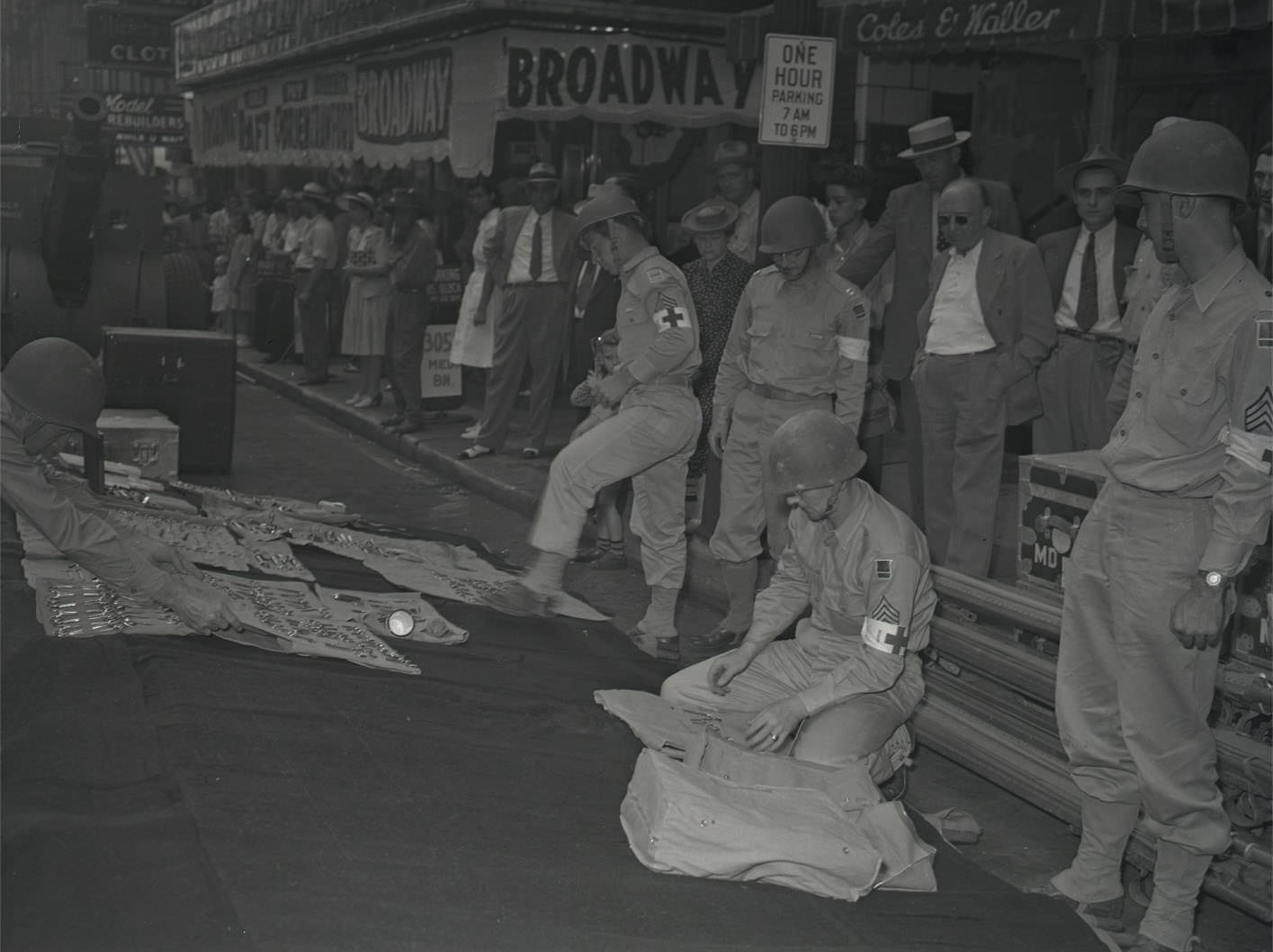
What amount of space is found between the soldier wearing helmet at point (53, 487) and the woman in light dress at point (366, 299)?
8.33m

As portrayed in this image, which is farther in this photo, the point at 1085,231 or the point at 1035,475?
the point at 1085,231

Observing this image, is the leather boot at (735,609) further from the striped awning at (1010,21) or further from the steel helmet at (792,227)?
the striped awning at (1010,21)

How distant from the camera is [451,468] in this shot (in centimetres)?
1205

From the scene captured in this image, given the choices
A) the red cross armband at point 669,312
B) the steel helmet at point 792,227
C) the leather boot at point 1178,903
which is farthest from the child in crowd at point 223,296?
the leather boot at point 1178,903

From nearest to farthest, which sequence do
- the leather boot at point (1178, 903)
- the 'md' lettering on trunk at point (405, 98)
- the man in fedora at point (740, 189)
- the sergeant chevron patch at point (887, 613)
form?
the leather boot at point (1178, 903) → the sergeant chevron patch at point (887, 613) → the man in fedora at point (740, 189) → the 'md' lettering on trunk at point (405, 98)

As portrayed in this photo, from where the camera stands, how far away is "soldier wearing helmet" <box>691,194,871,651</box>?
6754 mm

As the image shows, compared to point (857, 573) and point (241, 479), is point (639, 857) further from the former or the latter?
point (241, 479)

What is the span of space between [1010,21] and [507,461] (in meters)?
5.16

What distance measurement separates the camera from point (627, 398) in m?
6.98

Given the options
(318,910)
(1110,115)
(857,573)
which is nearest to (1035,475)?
(857,573)

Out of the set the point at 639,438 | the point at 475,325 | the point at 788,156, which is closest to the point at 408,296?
the point at 475,325

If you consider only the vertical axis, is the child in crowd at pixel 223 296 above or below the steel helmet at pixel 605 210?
below

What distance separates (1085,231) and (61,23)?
49368 mm

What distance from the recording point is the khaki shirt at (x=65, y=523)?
5.05 metres
